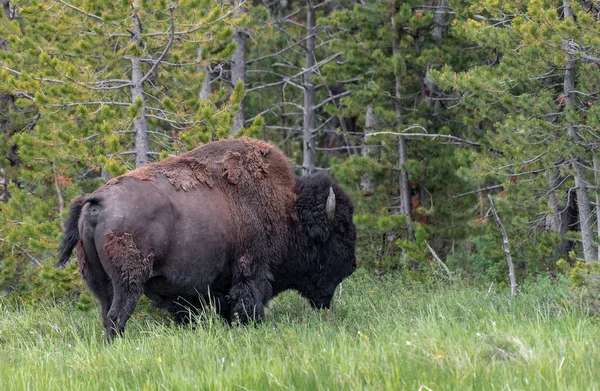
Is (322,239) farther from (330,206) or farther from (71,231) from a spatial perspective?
(71,231)

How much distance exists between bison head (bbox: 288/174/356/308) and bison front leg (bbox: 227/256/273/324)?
78cm

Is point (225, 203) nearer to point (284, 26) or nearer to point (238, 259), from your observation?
point (238, 259)

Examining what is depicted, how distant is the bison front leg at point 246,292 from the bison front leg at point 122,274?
3.91 feet

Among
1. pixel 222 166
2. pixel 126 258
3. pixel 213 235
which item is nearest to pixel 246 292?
pixel 213 235

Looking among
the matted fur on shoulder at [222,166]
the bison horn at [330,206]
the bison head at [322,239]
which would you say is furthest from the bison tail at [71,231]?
the bison horn at [330,206]

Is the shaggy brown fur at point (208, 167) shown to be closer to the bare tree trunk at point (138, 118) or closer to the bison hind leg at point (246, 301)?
the bison hind leg at point (246, 301)

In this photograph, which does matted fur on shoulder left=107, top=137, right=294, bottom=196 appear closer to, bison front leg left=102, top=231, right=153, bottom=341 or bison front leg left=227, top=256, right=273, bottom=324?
bison front leg left=102, top=231, right=153, bottom=341

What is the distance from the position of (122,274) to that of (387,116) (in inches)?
263

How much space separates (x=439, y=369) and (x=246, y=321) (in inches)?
146

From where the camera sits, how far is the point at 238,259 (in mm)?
8562

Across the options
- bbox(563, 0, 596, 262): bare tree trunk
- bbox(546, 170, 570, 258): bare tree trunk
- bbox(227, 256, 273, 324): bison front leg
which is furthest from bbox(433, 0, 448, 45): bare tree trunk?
bbox(227, 256, 273, 324): bison front leg

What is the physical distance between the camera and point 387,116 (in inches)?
513

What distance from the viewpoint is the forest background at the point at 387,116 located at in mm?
9602

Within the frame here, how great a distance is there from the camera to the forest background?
9.60 meters
